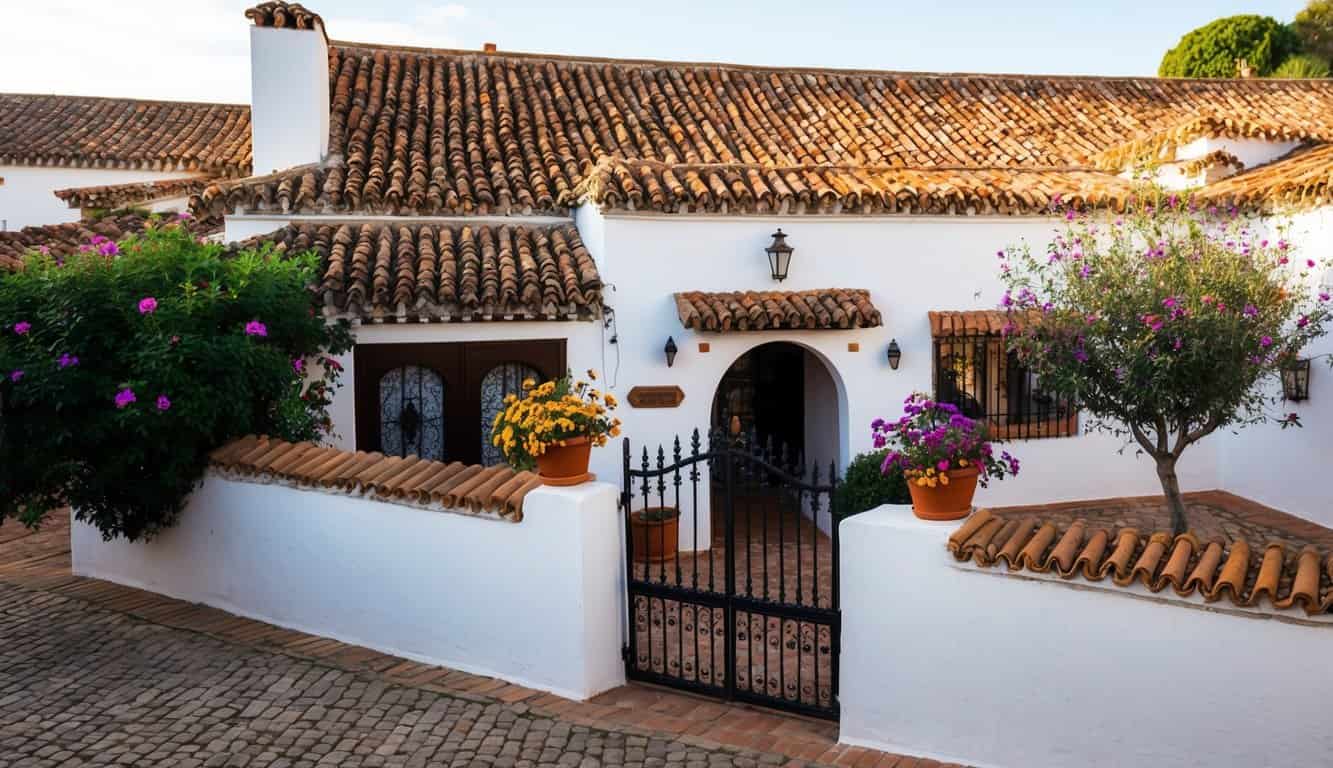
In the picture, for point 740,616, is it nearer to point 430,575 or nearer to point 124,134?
point 430,575

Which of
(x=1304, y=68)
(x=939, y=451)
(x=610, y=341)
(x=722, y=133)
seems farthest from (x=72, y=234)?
(x=1304, y=68)

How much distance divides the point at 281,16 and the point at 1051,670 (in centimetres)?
1099

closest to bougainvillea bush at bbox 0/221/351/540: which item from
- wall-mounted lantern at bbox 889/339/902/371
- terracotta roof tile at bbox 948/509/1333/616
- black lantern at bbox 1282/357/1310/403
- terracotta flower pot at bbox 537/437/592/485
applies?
terracotta flower pot at bbox 537/437/592/485

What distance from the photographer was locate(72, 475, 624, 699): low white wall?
634 cm

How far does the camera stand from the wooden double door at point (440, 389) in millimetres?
10312

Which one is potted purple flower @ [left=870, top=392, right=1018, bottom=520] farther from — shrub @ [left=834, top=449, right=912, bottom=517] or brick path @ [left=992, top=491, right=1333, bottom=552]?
brick path @ [left=992, top=491, right=1333, bottom=552]

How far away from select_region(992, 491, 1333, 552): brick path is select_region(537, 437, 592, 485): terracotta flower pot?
619 centimetres

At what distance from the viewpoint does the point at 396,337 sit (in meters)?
10.2

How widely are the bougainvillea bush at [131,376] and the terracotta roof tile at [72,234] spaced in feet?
14.8

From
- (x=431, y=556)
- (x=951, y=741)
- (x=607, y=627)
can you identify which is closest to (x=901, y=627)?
(x=951, y=741)

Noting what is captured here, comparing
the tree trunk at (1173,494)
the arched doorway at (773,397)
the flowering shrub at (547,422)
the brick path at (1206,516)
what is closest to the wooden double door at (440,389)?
the arched doorway at (773,397)

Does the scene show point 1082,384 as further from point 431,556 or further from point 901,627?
point 431,556

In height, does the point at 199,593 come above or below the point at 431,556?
below

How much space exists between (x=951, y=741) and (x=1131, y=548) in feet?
4.67
